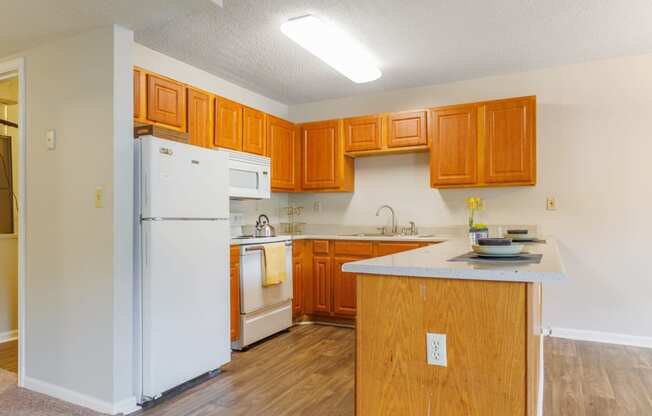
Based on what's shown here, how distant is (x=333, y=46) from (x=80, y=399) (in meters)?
2.75

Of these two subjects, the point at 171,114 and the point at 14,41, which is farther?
the point at 171,114

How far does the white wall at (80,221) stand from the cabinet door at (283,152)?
188 cm

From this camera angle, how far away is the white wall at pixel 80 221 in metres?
2.37

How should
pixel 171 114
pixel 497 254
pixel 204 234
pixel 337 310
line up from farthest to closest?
pixel 337 310, pixel 171 114, pixel 204 234, pixel 497 254

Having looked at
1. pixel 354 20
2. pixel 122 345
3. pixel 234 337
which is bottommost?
pixel 234 337

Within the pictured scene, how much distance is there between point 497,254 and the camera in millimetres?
1693

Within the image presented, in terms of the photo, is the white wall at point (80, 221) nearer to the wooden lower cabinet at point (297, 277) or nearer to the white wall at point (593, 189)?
the wooden lower cabinet at point (297, 277)

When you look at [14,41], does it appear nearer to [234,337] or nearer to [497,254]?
[234,337]

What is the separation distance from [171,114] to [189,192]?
33.4 inches

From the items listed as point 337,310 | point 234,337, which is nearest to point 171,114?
point 234,337

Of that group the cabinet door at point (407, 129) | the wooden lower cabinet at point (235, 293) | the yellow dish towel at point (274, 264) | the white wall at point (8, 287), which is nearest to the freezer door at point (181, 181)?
the wooden lower cabinet at point (235, 293)

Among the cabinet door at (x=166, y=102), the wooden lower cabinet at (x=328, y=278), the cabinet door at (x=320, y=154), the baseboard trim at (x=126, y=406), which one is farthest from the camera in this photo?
the cabinet door at (x=320, y=154)

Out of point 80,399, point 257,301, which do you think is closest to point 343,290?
point 257,301

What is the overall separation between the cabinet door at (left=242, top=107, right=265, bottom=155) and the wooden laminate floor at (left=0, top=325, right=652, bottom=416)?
1.73m
